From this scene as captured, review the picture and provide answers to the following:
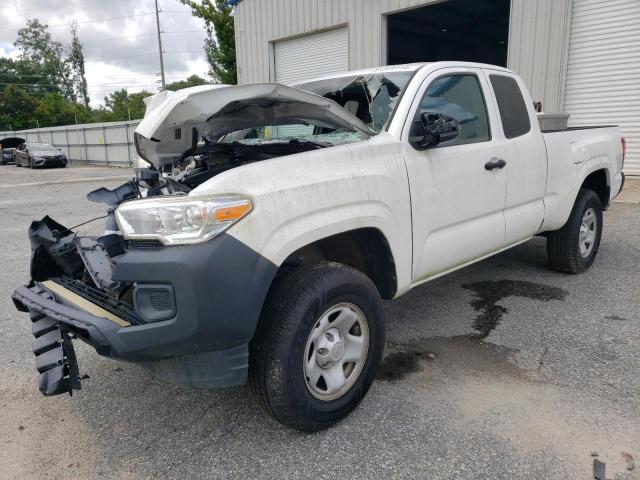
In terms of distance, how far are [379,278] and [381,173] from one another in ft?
2.10

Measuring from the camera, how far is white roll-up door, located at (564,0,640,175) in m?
10.5

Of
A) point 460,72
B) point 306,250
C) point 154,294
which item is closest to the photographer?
point 154,294

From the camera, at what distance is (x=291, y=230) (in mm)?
2430

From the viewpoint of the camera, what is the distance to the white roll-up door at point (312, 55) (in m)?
14.9

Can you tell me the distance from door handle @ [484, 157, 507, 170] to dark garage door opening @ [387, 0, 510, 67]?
35.5 ft

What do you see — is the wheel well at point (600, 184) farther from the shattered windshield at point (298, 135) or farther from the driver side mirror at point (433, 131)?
the shattered windshield at point (298, 135)

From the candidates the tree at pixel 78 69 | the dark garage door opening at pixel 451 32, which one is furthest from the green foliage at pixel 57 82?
the dark garage door opening at pixel 451 32

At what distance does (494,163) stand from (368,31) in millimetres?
11419

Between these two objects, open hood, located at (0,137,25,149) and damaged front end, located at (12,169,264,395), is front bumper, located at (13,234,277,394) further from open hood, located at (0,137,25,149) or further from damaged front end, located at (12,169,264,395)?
open hood, located at (0,137,25,149)

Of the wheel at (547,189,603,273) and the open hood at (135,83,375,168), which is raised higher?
the open hood at (135,83,375,168)

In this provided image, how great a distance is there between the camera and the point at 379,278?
3.11m

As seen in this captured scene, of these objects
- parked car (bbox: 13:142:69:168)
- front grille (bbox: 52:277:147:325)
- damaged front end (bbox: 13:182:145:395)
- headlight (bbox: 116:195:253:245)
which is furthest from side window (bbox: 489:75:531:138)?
parked car (bbox: 13:142:69:168)

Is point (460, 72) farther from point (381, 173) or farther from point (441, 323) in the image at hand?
point (441, 323)

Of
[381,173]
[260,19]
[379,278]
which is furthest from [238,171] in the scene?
[260,19]
